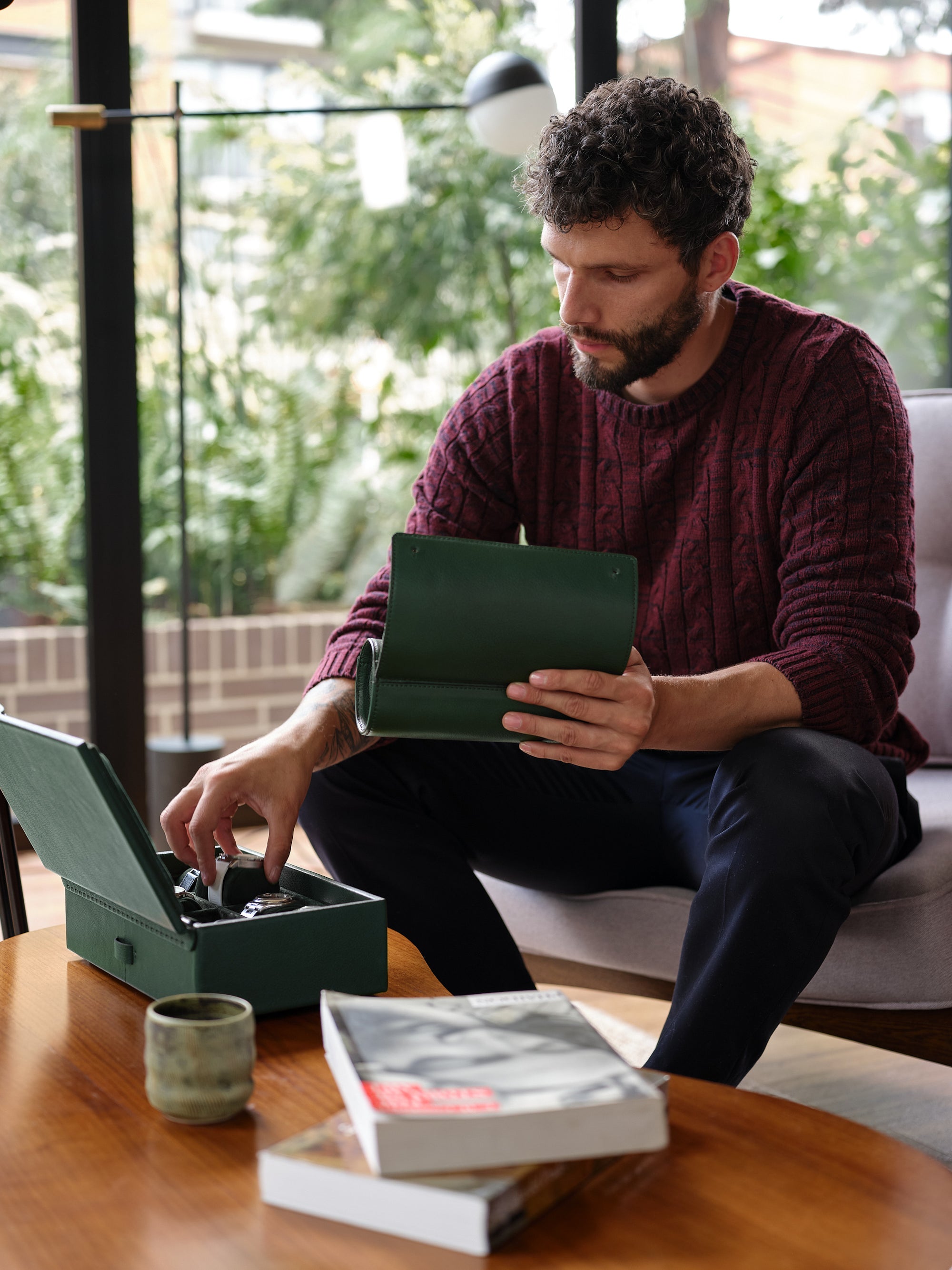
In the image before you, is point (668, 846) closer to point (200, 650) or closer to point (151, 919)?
point (151, 919)

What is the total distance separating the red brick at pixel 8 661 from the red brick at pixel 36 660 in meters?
0.03

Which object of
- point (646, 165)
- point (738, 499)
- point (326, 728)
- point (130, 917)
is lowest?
point (130, 917)

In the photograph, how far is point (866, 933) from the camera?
1.34 m

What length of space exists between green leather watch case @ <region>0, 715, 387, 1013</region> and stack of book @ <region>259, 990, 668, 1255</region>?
19cm

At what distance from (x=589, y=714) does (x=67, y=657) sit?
1938mm

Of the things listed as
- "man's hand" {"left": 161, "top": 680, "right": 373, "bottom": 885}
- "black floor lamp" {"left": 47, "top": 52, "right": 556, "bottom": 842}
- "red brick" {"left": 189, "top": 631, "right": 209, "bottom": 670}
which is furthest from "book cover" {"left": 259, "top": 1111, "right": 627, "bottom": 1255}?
"red brick" {"left": 189, "top": 631, "right": 209, "bottom": 670}

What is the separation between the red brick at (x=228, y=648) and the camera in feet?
9.66

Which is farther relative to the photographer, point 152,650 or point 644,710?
point 152,650

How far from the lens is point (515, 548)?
999 millimetres

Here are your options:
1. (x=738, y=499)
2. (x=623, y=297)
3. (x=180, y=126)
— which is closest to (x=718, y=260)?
(x=623, y=297)

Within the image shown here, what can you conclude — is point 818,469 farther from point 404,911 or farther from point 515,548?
point 404,911

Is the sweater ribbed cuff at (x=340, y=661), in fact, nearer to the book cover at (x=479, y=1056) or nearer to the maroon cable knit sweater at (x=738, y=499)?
the maroon cable knit sweater at (x=738, y=499)

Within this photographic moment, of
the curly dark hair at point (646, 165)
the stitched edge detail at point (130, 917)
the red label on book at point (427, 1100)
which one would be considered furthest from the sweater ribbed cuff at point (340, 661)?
the red label on book at point (427, 1100)

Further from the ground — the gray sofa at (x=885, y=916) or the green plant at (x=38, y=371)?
the green plant at (x=38, y=371)
